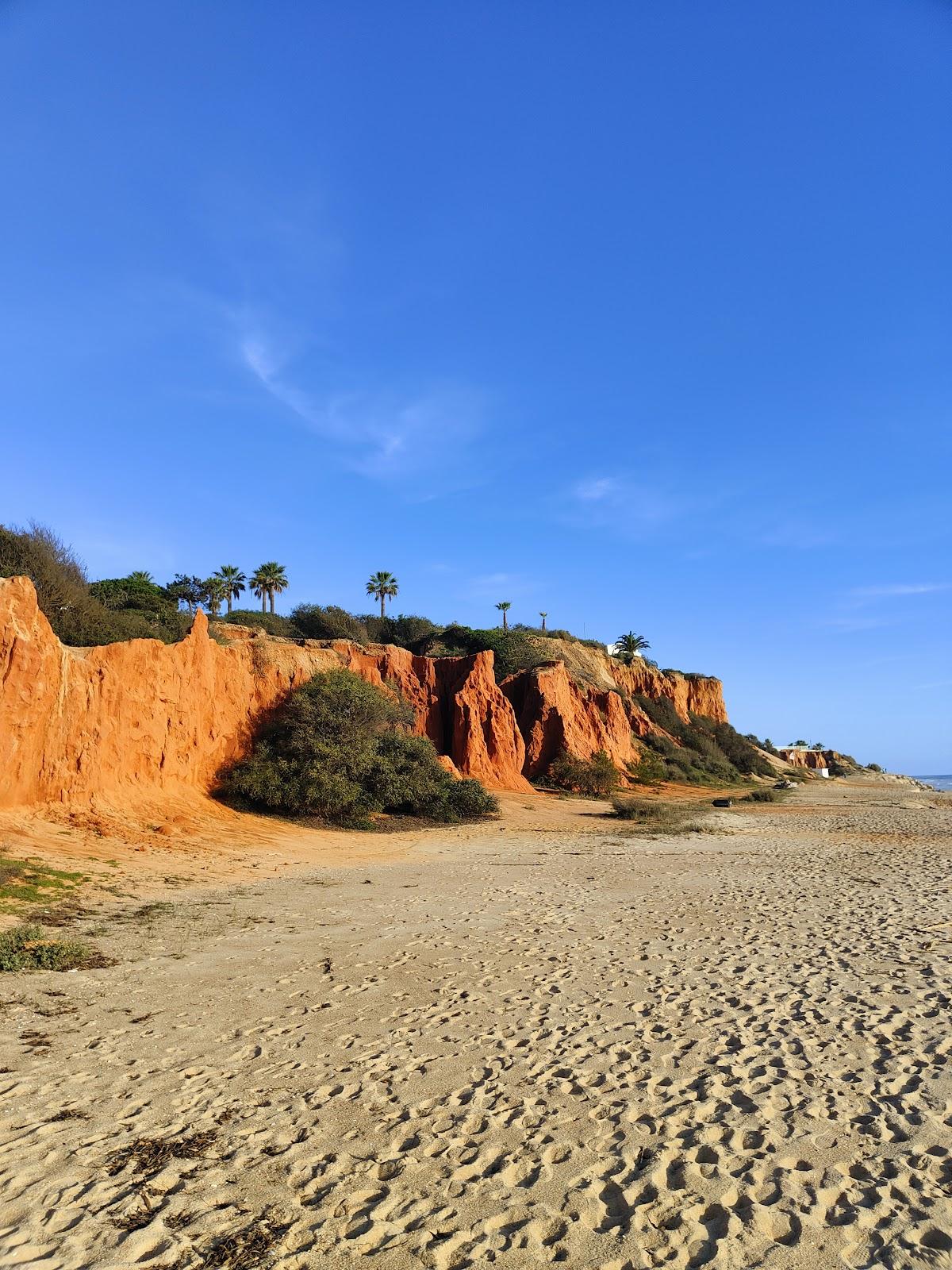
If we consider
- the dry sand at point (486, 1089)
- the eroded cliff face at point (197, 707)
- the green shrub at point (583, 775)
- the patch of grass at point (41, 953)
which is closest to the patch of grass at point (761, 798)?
the green shrub at point (583, 775)

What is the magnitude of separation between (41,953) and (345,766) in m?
15.0

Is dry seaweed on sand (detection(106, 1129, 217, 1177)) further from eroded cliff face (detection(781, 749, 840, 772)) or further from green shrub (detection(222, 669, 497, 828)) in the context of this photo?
eroded cliff face (detection(781, 749, 840, 772))

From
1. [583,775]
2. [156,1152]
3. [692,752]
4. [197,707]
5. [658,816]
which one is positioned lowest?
[156,1152]

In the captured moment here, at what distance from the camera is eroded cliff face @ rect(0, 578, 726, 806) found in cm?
1592

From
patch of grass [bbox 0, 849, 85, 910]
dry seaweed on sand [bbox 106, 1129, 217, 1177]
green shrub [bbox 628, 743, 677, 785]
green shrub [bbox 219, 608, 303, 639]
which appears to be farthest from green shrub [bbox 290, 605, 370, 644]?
dry seaweed on sand [bbox 106, 1129, 217, 1177]

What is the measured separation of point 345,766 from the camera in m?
23.2

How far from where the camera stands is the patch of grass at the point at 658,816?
2398cm

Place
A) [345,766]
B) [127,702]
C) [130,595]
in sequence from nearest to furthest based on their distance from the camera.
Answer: [127,702], [345,766], [130,595]

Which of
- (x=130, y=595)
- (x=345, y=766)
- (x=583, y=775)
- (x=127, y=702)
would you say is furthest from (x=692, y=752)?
(x=127, y=702)

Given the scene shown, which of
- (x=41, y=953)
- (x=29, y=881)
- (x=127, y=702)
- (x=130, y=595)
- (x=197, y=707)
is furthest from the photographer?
(x=130, y=595)

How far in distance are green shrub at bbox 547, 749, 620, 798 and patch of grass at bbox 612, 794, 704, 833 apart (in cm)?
632

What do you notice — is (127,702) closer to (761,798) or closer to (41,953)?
(41,953)

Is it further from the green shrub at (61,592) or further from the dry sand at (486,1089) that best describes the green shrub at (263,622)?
the dry sand at (486,1089)

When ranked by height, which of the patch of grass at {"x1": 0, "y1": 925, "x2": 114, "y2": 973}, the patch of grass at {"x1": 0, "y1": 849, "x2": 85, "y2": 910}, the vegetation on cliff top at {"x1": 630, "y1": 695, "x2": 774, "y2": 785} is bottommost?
the patch of grass at {"x1": 0, "y1": 925, "x2": 114, "y2": 973}
